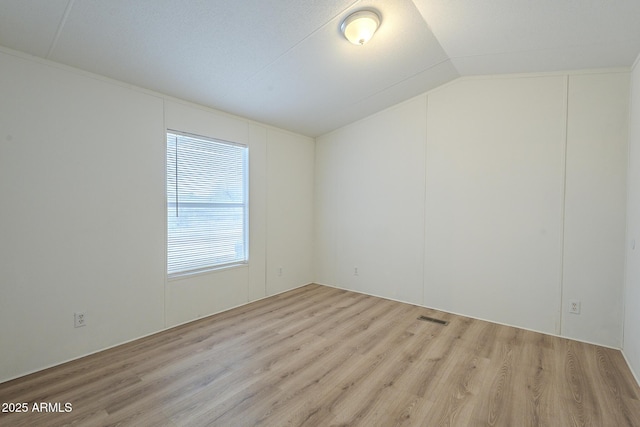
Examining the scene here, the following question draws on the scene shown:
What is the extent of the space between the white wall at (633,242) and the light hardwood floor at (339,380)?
0.21 meters

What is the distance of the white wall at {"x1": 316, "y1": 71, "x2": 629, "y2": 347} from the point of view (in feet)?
8.97

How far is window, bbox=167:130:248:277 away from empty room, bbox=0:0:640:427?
0.03m

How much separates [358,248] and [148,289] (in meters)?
2.76

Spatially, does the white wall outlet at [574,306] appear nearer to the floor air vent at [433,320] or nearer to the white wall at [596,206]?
the white wall at [596,206]

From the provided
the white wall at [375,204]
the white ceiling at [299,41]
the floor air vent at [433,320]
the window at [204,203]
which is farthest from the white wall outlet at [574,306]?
the window at [204,203]

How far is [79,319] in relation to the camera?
2426 mm

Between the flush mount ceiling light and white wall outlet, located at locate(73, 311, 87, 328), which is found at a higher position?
the flush mount ceiling light

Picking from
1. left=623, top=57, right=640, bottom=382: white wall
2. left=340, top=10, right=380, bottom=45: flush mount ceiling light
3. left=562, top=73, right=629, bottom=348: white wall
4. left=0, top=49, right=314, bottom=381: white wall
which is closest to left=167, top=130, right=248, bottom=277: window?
left=0, top=49, right=314, bottom=381: white wall

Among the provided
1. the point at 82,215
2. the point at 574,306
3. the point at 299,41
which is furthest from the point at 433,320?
the point at 82,215

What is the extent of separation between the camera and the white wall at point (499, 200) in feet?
8.97

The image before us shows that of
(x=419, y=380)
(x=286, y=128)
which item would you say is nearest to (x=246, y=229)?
(x=286, y=128)

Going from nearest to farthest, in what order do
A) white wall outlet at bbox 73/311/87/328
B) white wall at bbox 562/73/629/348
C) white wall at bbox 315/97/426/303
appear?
white wall outlet at bbox 73/311/87/328
white wall at bbox 562/73/629/348
white wall at bbox 315/97/426/303

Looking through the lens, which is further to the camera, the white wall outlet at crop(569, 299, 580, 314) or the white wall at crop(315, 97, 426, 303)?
the white wall at crop(315, 97, 426, 303)

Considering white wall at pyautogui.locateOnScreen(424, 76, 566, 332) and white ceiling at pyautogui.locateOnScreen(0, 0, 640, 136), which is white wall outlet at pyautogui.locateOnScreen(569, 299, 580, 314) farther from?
white ceiling at pyautogui.locateOnScreen(0, 0, 640, 136)
